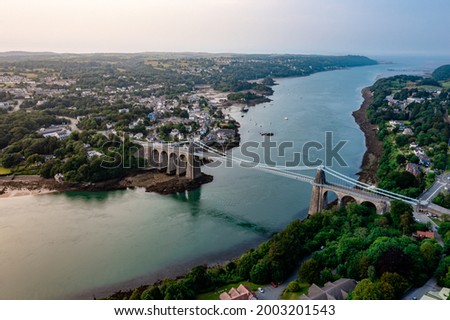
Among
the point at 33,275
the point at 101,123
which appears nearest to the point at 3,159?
the point at 101,123

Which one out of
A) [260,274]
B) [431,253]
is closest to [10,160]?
[260,274]

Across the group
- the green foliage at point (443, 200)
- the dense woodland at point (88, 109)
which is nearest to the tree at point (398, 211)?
the green foliage at point (443, 200)

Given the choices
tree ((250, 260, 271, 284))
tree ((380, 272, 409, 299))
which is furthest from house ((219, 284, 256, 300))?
tree ((380, 272, 409, 299))

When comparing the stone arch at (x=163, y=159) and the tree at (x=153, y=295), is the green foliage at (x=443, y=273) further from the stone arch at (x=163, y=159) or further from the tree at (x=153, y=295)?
the stone arch at (x=163, y=159)

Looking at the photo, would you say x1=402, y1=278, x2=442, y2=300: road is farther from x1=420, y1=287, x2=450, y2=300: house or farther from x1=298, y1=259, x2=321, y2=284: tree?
x1=298, y1=259, x2=321, y2=284: tree

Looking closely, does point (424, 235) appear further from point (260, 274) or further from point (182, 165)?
point (182, 165)

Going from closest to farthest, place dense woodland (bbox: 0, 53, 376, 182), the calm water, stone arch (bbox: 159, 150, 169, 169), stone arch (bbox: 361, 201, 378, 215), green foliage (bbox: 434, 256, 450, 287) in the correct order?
1. green foliage (bbox: 434, 256, 450, 287)
2. the calm water
3. stone arch (bbox: 361, 201, 378, 215)
4. dense woodland (bbox: 0, 53, 376, 182)
5. stone arch (bbox: 159, 150, 169, 169)
